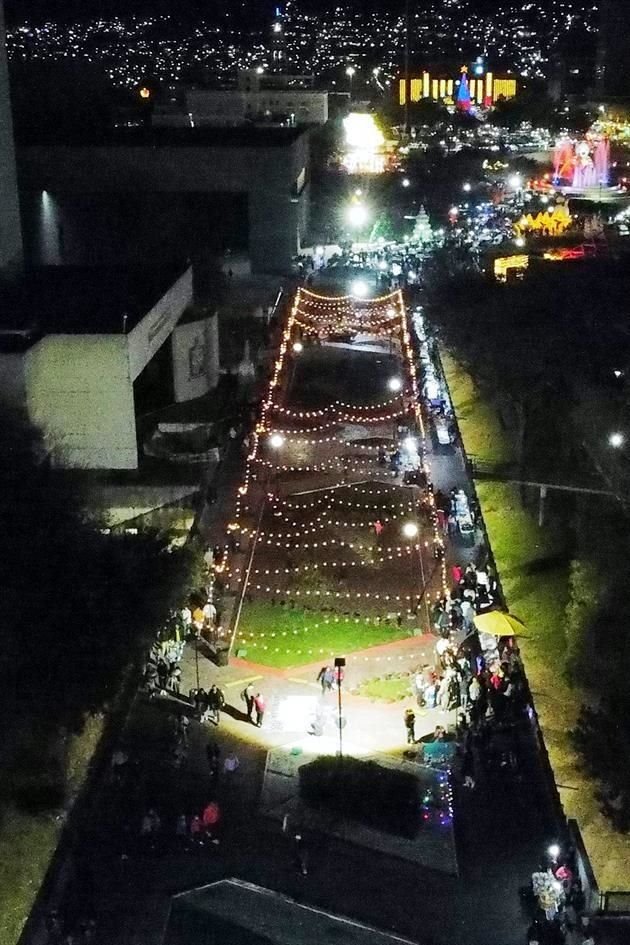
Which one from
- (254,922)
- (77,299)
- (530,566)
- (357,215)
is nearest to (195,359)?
(77,299)

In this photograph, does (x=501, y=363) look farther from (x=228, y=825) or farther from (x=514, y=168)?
(x=514, y=168)

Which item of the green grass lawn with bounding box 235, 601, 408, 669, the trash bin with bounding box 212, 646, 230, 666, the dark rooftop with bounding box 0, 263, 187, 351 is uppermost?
the dark rooftop with bounding box 0, 263, 187, 351

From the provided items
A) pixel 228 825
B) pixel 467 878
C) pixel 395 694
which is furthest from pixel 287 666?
pixel 467 878

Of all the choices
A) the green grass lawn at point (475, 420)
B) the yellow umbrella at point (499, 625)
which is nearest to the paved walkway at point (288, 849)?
the yellow umbrella at point (499, 625)

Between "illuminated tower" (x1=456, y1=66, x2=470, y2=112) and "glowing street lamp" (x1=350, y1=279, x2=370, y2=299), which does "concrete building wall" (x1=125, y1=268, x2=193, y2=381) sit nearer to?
"glowing street lamp" (x1=350, y1=279, x2=370, y2=299)

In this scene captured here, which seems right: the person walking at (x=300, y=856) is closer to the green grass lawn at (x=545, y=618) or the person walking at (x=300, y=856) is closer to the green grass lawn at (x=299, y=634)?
the green grass lawn at (x=545, y=618)

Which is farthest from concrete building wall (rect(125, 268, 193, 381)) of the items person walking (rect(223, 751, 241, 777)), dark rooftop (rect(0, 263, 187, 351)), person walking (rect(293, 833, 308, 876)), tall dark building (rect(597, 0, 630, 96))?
tall dark building (rect(597, 0, 630, 96))
